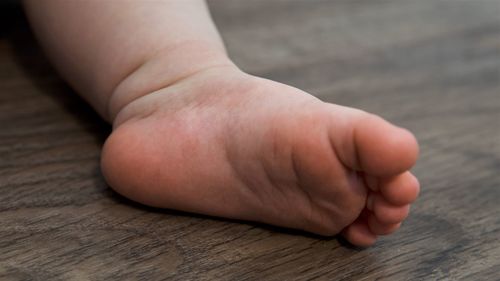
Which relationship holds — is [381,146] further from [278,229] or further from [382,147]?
[278,229]

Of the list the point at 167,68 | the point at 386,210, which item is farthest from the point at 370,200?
the point at 167,68

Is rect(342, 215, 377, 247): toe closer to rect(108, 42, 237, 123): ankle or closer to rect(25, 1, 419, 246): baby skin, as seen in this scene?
rect(25, 1, 419, 246): baby skin

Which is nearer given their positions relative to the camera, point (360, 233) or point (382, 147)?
point (382, 147)

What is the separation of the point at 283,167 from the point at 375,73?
539 mm

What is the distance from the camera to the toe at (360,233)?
2.09ft

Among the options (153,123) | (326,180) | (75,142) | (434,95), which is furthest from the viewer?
(434,95)

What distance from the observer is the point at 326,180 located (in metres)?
0.58

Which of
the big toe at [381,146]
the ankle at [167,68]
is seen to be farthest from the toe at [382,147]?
the ankle at [167,68]

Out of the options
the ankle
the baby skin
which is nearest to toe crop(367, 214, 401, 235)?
the baby skin

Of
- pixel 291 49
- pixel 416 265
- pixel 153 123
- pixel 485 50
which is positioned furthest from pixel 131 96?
pixel 485 50

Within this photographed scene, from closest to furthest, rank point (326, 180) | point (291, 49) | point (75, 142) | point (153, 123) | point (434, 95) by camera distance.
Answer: point (326, 180), point (153, 123), point (75, 142), point (434, 95), point (291, 49)

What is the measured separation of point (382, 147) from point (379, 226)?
0.11 meters

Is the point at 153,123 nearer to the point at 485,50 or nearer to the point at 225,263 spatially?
the point at 225,263

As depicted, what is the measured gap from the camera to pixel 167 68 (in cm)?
74
